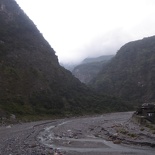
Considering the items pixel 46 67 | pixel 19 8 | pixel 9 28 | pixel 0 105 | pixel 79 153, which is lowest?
pixel 79 153

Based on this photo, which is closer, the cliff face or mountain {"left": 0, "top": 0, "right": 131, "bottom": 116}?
the cliff face

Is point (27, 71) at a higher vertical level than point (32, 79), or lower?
higher

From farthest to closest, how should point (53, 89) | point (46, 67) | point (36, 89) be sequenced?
point (46, 67) → point (53, 89) → point (36, 89)

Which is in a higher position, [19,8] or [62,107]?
[19,8]

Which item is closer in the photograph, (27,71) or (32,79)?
(32,79)

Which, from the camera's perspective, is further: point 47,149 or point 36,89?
point 36,89

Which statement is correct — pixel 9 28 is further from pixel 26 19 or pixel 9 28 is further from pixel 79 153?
pixel 79 153

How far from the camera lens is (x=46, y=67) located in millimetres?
122688

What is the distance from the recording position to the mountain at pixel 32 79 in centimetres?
9471

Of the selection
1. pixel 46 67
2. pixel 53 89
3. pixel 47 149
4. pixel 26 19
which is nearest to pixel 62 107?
pixel 53 89

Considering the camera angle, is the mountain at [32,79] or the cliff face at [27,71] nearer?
the cliff face at [27,71]

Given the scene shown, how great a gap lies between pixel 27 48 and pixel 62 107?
88.8 ft

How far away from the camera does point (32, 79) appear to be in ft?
350

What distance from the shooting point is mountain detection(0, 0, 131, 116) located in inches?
3729
